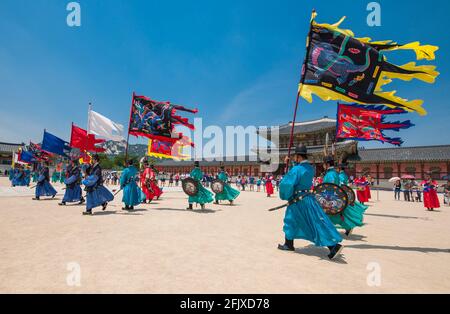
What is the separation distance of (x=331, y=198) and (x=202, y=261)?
3.31 metres

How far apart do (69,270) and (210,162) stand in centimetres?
5273

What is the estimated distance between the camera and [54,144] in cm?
1221

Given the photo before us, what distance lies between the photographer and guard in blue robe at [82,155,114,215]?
27.0ft

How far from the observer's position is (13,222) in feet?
21.2

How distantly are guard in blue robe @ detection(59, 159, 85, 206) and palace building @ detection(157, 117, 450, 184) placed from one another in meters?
13.3

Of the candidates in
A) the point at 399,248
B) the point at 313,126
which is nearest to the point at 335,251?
the point at 399,248

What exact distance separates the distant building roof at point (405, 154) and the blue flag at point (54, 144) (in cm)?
3538

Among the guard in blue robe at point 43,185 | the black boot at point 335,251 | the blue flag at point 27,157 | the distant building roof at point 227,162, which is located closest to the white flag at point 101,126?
the guard in blue robe at point 43,185

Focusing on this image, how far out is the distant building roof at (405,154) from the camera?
104 ft

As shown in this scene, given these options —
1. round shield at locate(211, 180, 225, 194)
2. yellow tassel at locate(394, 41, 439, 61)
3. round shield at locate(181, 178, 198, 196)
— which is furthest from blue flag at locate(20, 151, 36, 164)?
yellow tassel at locate(394, 41, 439, 61)

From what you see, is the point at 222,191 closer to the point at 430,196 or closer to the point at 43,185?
the point at 43,185

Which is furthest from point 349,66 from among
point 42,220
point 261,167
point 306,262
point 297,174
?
point 261,167

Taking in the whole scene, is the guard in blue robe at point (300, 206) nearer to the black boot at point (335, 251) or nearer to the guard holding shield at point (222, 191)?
the black boot at point (335, 251)
